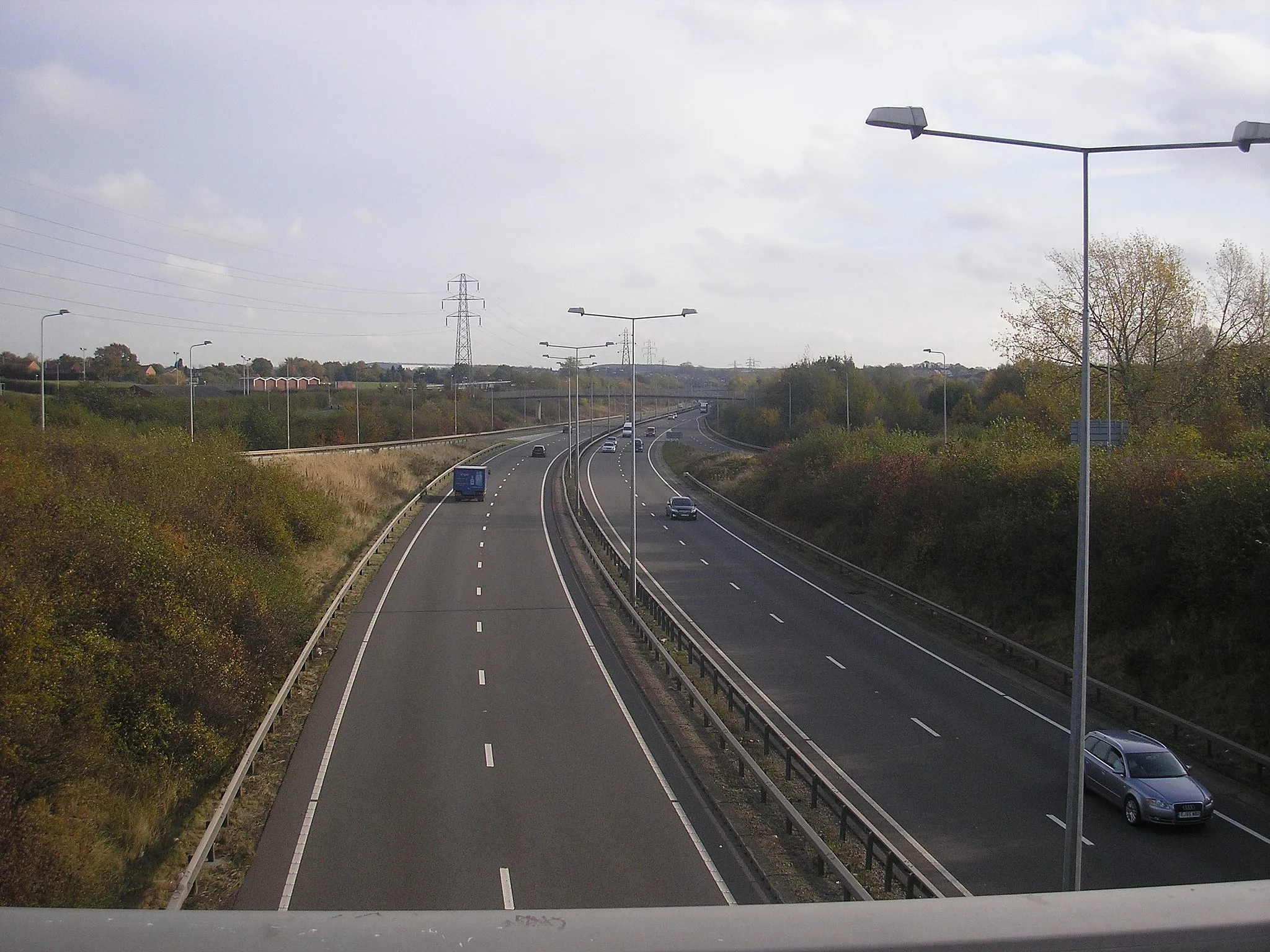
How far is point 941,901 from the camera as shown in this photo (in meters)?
2.62

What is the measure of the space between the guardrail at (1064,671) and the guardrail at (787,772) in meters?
7.50

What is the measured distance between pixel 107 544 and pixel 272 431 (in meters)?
61.4

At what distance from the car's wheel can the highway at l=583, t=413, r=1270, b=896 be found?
26cm

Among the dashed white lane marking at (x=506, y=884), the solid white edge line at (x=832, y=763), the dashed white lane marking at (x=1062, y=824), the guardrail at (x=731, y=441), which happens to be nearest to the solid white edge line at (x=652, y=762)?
the solid white edge line at (x=832, y=763)

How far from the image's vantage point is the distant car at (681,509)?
54156 mm

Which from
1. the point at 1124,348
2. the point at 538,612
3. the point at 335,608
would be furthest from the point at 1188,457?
the point at 335,608

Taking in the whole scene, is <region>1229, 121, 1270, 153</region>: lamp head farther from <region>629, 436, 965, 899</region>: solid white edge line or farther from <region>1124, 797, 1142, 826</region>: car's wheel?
<region>1124, 797, 1142, 826</region>: car's wheel

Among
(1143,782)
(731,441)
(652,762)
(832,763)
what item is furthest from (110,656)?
(731,441)

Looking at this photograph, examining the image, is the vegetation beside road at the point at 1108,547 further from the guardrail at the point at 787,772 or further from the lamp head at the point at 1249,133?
the lamp head at the point at 1249,133

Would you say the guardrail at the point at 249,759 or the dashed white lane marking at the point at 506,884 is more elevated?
the guardrail at the point at 249,759

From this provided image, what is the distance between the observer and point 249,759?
52.7ft

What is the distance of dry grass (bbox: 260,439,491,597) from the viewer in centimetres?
3862

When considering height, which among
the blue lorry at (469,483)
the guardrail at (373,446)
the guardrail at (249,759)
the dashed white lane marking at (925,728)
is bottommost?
the dashed white lane marking at (925,728)

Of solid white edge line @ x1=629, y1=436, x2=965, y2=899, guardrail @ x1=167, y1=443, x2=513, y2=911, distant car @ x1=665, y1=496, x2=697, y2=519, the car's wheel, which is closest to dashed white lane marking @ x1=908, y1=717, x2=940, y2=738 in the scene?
solid white edge line @ x1=629, y1=436, x2=965, y2=899
